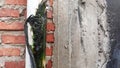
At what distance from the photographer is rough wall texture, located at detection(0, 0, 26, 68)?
5.90ft

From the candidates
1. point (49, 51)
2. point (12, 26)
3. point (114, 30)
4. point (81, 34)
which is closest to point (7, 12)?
point (12, 26)

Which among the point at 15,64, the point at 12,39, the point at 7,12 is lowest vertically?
the point at 15,64

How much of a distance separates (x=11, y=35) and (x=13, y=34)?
0.01 meters

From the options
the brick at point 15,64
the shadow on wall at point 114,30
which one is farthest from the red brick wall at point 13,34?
the shadow on wall at point 114,30

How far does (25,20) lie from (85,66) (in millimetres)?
503

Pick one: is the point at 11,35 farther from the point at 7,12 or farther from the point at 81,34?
the point at 81,34

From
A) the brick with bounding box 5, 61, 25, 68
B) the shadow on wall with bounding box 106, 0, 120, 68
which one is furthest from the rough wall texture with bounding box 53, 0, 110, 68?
the brick with bounding box 5, 61, 25, 68

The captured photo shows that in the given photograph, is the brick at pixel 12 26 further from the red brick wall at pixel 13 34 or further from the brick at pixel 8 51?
the brick at pixel 8 51

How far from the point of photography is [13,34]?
1.81 metres

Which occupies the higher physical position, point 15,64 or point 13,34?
point 13,34

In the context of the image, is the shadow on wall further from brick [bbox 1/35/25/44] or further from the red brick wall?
brick [bbox 1/35/25/44]

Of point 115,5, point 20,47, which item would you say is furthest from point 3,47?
point 115,5

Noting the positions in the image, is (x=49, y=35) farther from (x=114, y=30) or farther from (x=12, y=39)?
(x=114, y=30)

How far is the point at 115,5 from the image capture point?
5.95 feet
